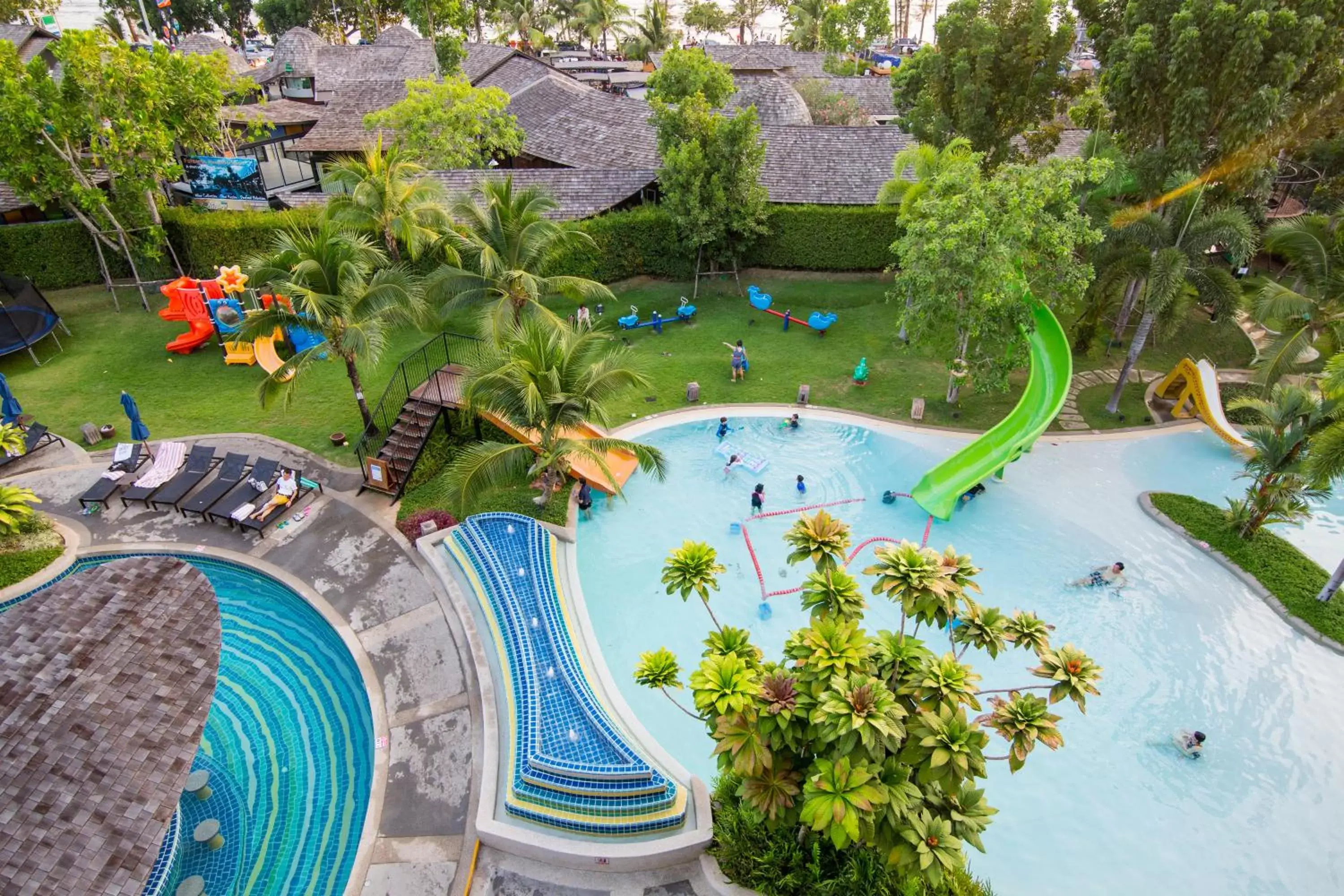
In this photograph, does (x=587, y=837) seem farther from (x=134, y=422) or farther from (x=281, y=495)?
(x=134, y=422)

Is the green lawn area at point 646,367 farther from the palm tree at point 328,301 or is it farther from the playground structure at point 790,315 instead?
the palm tree at point 328,301

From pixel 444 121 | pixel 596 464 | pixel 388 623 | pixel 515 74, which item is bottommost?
pixel 388 623

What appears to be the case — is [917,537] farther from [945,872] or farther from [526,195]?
[526,195]

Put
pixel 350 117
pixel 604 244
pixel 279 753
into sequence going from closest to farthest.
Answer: pixel 279 753
pixel 604 244
pixel 350 117

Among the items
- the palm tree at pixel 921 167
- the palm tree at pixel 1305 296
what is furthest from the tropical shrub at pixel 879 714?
the palm tree at pixel 1305 296

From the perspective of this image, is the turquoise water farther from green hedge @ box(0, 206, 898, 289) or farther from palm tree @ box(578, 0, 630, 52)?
palm tree @ box(578, 0, 630, 52)

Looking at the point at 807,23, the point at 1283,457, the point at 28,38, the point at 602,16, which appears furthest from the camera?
the point at 807,23

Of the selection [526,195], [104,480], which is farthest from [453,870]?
[526,195]

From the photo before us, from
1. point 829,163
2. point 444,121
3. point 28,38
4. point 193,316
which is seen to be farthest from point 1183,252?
point 28,38
